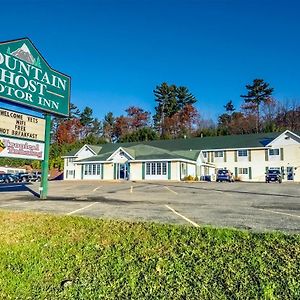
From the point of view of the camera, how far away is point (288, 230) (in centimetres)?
654

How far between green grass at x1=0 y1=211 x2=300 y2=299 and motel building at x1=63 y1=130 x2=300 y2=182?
32461 millimetres

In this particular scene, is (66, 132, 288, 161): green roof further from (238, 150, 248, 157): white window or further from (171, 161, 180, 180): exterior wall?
(171, 161, 180, 180): exterior wall

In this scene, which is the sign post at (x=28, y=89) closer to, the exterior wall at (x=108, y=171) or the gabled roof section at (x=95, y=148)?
the exterior wall at (x=108, y=171)

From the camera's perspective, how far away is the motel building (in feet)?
132

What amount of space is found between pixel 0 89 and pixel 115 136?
66.5 meters

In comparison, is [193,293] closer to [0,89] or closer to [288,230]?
[288,230]

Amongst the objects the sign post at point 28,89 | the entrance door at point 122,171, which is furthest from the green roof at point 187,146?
the sign post at point 28,89

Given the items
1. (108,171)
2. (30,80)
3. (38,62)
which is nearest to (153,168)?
(108,171)

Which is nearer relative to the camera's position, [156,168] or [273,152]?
[156,168]

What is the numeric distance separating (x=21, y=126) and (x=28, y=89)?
172 cm

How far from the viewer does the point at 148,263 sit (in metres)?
5.09

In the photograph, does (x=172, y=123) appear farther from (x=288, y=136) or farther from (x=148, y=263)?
(x=148, y=263)

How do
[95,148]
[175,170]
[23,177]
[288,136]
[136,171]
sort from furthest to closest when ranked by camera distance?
[95,148]
[23,177]
[288,136]
[136,171]
[175,170]

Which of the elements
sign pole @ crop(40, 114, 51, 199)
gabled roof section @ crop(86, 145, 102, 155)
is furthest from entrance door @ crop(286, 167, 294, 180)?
sign pole @ crop(40, 114, 51, 199)
